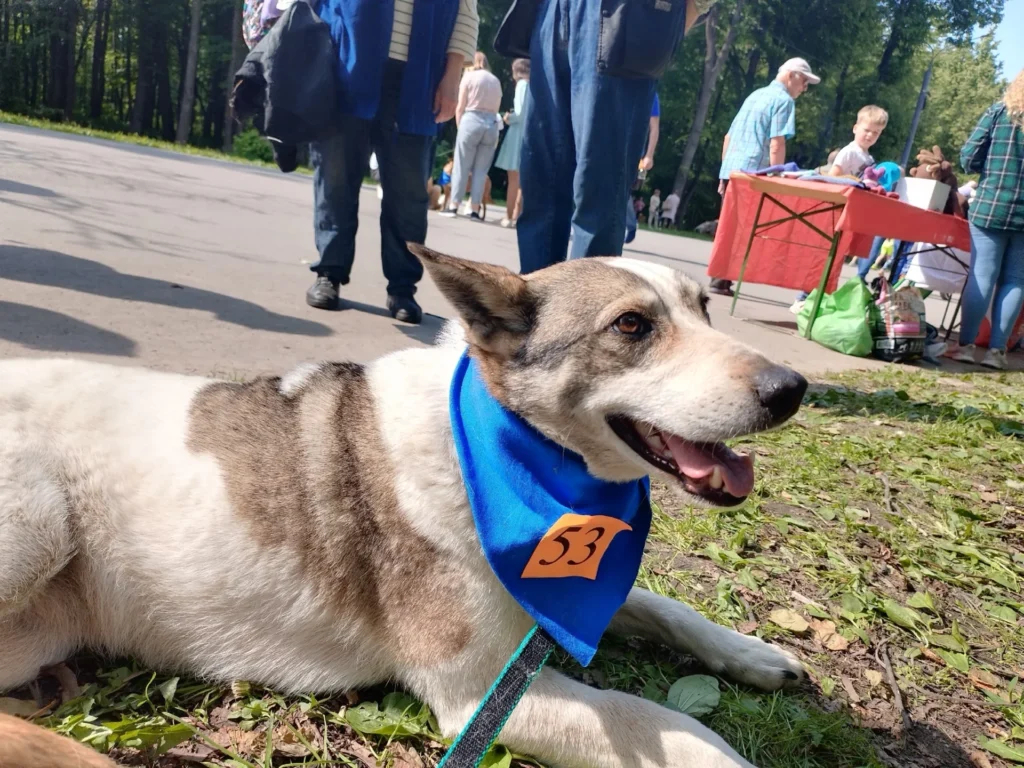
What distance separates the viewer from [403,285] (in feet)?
19.6

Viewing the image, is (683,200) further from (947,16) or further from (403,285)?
(403,285)

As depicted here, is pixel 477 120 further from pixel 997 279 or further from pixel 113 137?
pixel 113 137

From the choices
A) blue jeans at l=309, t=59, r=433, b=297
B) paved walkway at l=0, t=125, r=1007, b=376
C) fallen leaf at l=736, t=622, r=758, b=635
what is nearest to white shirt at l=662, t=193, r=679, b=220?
paved walkway at l=0, t=125, r=1007, b=376

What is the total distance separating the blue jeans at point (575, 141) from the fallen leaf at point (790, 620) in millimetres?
2612

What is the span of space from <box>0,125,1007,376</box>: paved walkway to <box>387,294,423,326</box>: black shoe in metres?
0.14

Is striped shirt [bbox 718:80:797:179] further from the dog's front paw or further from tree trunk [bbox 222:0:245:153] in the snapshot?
tree trunk [bbox 222:0:245:153]

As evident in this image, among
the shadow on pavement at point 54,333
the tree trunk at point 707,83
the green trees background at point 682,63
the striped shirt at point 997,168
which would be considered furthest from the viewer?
the green trees background at point 682,63

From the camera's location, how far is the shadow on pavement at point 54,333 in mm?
4039

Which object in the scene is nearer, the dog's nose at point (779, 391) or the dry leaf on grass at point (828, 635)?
the dog's nose at point (779, 391)

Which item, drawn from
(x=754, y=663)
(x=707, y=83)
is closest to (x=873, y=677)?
(x=754, y=663)

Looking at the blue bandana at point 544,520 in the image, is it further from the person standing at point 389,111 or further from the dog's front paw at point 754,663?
the person standing at point 389,111

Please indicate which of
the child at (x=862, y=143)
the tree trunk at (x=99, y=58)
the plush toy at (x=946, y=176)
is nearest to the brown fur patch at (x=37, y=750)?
the plush toy at (x=946, y=176)

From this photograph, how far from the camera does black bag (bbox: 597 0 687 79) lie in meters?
4.39

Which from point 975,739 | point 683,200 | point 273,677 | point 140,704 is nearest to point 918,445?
point 975,739
